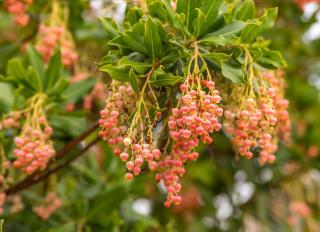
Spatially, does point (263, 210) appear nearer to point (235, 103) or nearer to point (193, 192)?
point (193, 192)

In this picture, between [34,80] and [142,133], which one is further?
[34,80]

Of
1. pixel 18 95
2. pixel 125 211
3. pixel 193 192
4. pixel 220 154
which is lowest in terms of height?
pixel 193 192

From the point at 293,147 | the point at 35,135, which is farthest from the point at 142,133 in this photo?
the point at 293,147

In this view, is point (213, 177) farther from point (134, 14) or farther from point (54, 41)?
point (134, 14)

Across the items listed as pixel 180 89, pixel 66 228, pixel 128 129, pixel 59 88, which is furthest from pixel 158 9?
pixel 66 228


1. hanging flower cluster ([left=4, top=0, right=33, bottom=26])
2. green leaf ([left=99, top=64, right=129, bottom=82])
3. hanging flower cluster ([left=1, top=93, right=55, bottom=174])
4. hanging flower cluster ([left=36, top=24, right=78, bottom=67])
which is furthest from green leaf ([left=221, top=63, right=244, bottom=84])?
hanging flower cluster ([left=4, top=0, right=33, bottom=26])

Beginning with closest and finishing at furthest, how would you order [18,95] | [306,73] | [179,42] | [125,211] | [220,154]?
[179,42] → [18,95] → [125,211] → [220,154] → [306,73]

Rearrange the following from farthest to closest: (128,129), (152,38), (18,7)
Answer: (18,7), (152,38), (128,129)
